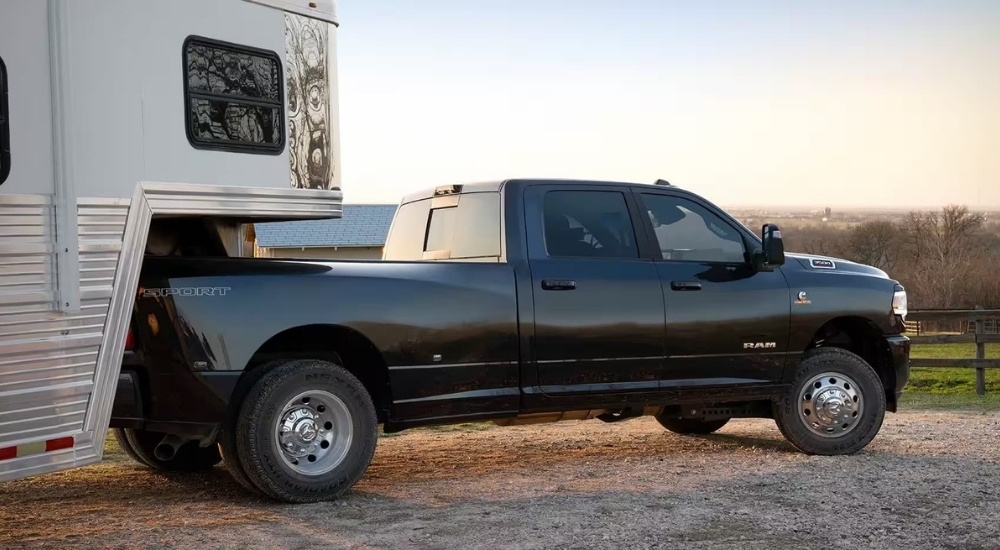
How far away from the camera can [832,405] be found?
8.51 m

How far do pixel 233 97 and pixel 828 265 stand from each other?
4.64m

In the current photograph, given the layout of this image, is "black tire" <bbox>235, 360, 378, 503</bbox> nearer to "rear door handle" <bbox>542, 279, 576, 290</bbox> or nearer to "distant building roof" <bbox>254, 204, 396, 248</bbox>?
"rear door handle" <bbox>542, 279, 576, 290</bbox>

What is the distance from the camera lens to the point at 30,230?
18.0 ft

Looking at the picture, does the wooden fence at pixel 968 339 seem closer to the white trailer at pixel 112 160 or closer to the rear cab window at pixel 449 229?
the rear cab window at pixel 449 229

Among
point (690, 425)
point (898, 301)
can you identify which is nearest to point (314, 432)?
point (690, 425)

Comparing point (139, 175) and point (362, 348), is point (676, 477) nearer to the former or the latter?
point (362, 348)

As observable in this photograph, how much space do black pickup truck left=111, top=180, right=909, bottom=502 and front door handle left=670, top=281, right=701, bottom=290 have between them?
2 cm

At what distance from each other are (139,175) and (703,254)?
13.2 ft

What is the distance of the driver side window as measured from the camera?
8.09 m

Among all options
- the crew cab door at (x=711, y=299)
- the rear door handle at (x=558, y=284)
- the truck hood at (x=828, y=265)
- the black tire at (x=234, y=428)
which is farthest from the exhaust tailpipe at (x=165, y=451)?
the truck hood at (x=828, y=265)

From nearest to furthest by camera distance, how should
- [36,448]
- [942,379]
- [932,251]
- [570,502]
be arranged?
1. [36,448]
2. [570,502]
3. [942,379]
4. [932,251]

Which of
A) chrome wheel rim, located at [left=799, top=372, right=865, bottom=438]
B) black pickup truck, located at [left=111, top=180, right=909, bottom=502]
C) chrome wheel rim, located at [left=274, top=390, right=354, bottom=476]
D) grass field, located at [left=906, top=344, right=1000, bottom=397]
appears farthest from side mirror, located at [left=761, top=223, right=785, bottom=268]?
grass field, located at [left=906, top=344, right=1000, bottom=397]

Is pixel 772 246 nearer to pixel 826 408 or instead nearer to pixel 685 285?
pixel 685 285

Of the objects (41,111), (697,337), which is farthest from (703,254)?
(41,111)
